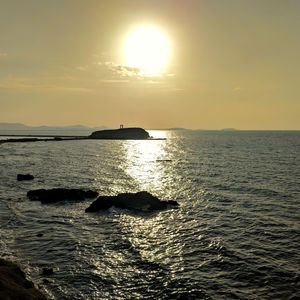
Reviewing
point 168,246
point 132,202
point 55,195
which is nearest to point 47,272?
point 168,246

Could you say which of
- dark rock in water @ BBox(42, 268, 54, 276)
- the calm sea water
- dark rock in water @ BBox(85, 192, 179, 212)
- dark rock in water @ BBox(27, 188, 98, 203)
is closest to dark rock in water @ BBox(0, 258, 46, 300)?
the calm sea water

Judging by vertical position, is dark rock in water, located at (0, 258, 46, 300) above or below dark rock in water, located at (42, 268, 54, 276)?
above

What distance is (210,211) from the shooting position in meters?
44.7

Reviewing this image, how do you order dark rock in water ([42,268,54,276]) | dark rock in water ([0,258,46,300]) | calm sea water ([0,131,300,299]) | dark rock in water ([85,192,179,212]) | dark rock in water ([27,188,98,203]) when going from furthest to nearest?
1. dark rock in water ([27,188,98,203])
2. dark rock in water ([85,192,179,212])
3. dark rock in water ([42,268,54,276])
4. calm sea water ([0,131,300,299])
5. dark rock in water ([0,258,46,300])

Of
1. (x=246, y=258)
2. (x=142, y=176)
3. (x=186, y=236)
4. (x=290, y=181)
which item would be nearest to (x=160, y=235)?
(x=186, y=236)

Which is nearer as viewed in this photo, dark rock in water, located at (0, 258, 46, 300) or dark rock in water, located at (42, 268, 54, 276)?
dark rock in water, located at (0, 258, 46, 300)

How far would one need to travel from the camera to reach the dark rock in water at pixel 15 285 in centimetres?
1895

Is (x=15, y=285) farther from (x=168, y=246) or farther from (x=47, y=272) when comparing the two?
(x=168, y=246)

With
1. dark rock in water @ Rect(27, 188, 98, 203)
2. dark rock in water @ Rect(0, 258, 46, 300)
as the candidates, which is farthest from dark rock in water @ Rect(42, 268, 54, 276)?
dark rock in water @ Rect(27, 188, 98, 203)

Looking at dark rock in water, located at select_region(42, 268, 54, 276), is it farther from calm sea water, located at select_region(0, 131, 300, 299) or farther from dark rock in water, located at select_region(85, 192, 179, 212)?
A: dark rock in water, located at select_region(85, 192, 179, 212)

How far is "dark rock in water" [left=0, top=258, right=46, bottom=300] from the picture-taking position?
746 inches

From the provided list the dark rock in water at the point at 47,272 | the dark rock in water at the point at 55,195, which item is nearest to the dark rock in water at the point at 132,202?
the dark rock in water at the point at 55,195

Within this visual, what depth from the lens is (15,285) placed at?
20.4 meters

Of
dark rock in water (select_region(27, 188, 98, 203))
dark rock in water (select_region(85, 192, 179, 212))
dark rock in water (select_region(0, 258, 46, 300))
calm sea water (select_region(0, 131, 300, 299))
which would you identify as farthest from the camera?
dark rock in water (select_region(27, 188, 98, 203))
